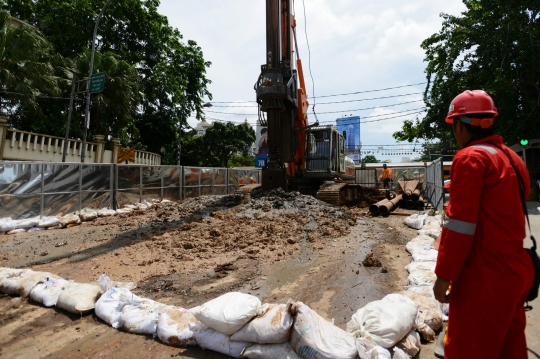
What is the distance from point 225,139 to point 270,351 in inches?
1463

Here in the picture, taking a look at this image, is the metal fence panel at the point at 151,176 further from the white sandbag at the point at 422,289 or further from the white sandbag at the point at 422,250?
the white sandbag at the point at 422,289

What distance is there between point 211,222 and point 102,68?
16.3 m

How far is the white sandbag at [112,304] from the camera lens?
3.52 meters

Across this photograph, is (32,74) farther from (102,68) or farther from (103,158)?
(103,158)

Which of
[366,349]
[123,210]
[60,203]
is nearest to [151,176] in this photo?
[123,210]

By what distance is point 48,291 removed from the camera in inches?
160

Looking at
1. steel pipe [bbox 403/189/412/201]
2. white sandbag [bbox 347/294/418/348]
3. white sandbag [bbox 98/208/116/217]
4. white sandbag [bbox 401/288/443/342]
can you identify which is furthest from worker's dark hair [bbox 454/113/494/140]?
steel pipe [bbox 403/189/412/201]

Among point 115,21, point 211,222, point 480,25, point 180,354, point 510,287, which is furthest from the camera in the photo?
point 115,21

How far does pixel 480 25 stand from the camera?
1527cm

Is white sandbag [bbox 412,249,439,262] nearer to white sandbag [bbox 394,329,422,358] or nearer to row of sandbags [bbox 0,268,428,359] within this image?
row of sandbags [bbox 0,268,428,359]

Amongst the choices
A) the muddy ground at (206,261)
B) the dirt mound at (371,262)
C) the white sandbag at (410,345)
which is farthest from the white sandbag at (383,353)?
the dirt mound at (371,262)

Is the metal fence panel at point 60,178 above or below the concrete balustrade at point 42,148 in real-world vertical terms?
below

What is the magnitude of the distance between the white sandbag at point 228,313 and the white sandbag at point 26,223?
783cm

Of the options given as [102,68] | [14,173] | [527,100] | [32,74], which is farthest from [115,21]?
[527,100]
